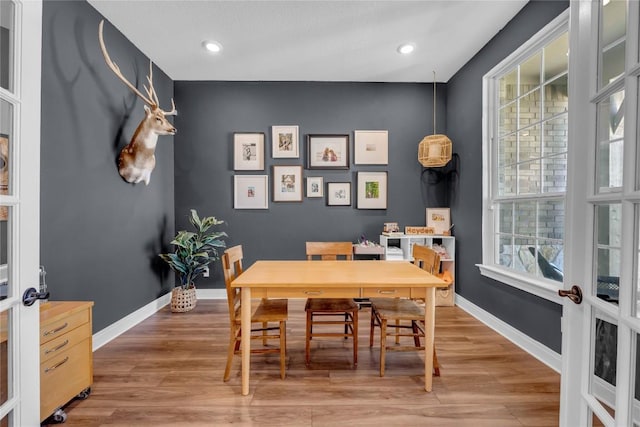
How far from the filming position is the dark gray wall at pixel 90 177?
2201 millimetres

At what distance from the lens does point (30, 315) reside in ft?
3.84

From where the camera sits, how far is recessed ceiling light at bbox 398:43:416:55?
3.14 metres

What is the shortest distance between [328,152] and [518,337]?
284 centimetres

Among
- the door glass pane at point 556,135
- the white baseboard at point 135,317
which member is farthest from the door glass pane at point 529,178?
the white baseboard at point 135,317

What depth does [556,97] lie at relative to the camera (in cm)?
240

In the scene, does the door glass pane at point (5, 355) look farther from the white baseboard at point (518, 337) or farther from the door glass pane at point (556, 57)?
the door glass pane at point (556, 57)

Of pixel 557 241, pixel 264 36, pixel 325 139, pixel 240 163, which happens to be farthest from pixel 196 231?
pixel 557 241

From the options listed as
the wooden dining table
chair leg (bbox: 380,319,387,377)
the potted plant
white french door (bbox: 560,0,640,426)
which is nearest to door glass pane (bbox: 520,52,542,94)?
white french door (bbox: 560,0,640,426)

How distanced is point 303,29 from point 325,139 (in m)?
1.39

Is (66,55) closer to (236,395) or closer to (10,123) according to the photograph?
(10,123)

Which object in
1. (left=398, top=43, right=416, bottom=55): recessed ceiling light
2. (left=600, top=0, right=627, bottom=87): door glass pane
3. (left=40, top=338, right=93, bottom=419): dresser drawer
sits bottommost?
(left=40, top=338, right=93, bottom=419): dresser drawer

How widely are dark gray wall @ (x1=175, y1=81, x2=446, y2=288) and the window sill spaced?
1.18m

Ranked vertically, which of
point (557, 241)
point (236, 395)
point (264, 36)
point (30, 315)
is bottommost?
point (236, 395)

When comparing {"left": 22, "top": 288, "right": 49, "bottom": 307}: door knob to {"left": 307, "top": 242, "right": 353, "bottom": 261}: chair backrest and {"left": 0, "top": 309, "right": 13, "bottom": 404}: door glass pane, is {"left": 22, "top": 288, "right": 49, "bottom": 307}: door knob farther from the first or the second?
{"left": 307, "top": 242, "right": 353, "bottom": 261}: chair backrest
